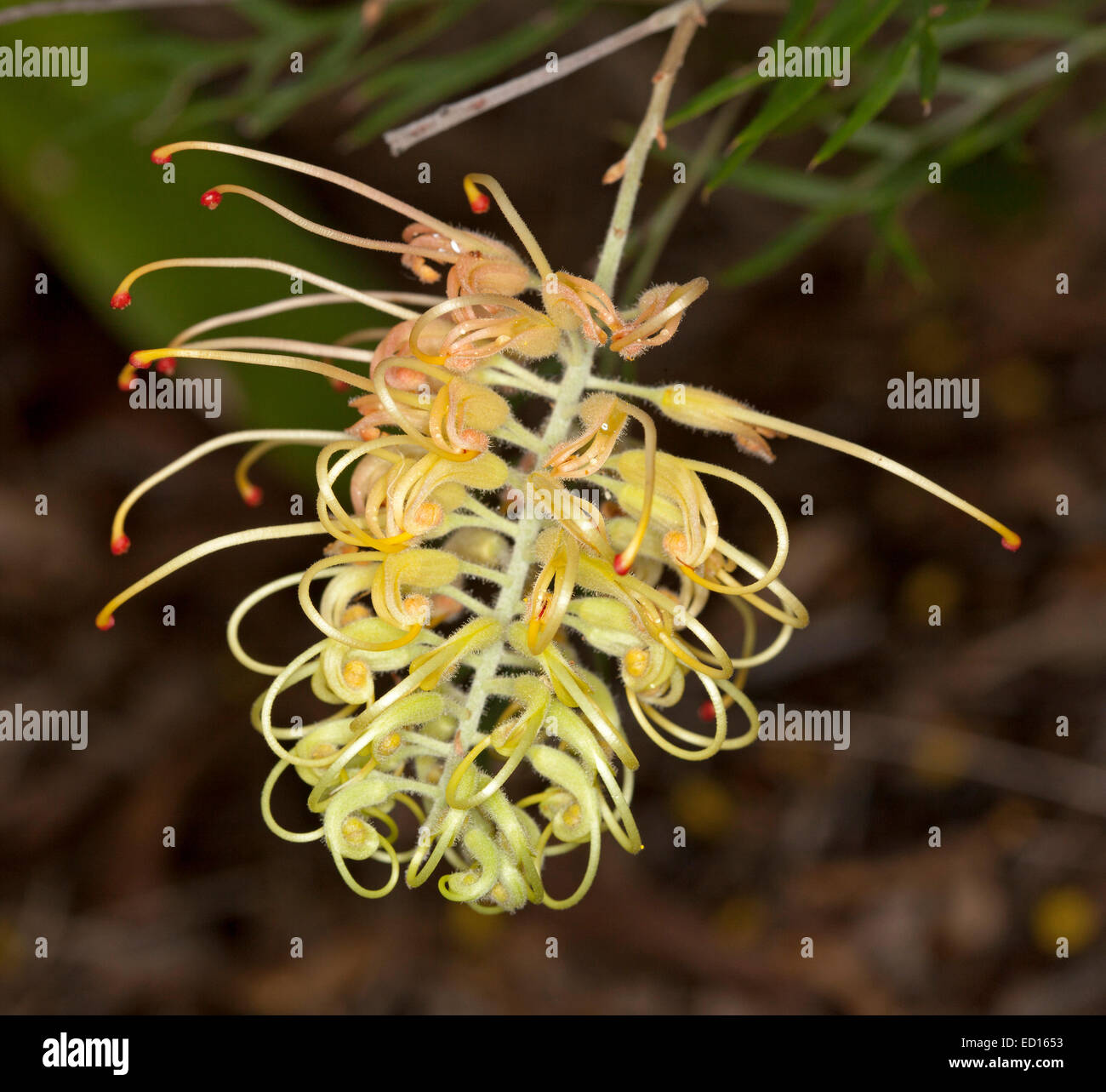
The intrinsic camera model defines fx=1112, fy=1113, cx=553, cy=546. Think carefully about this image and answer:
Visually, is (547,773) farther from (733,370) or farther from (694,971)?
(733,370)

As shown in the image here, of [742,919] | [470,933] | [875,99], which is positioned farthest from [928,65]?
[470,933]

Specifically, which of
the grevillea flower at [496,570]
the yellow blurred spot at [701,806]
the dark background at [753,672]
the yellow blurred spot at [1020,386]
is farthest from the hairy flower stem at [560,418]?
the yellow blurred spot at [1020,386]

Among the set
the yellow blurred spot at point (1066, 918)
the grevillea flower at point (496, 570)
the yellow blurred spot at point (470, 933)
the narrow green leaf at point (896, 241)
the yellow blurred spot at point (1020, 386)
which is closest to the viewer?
the grevillea flower at point (496, 570)

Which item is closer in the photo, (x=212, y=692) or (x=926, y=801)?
(x=926, y=801)

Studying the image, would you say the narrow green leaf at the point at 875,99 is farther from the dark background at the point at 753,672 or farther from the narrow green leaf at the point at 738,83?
the dark background at the point at 753,672

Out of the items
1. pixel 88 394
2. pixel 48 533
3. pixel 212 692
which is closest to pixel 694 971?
pixel 212 692

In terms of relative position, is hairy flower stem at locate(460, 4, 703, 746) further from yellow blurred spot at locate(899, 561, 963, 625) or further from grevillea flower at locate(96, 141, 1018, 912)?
yellow blurred spot at locate(899, 561, 963, 625)
